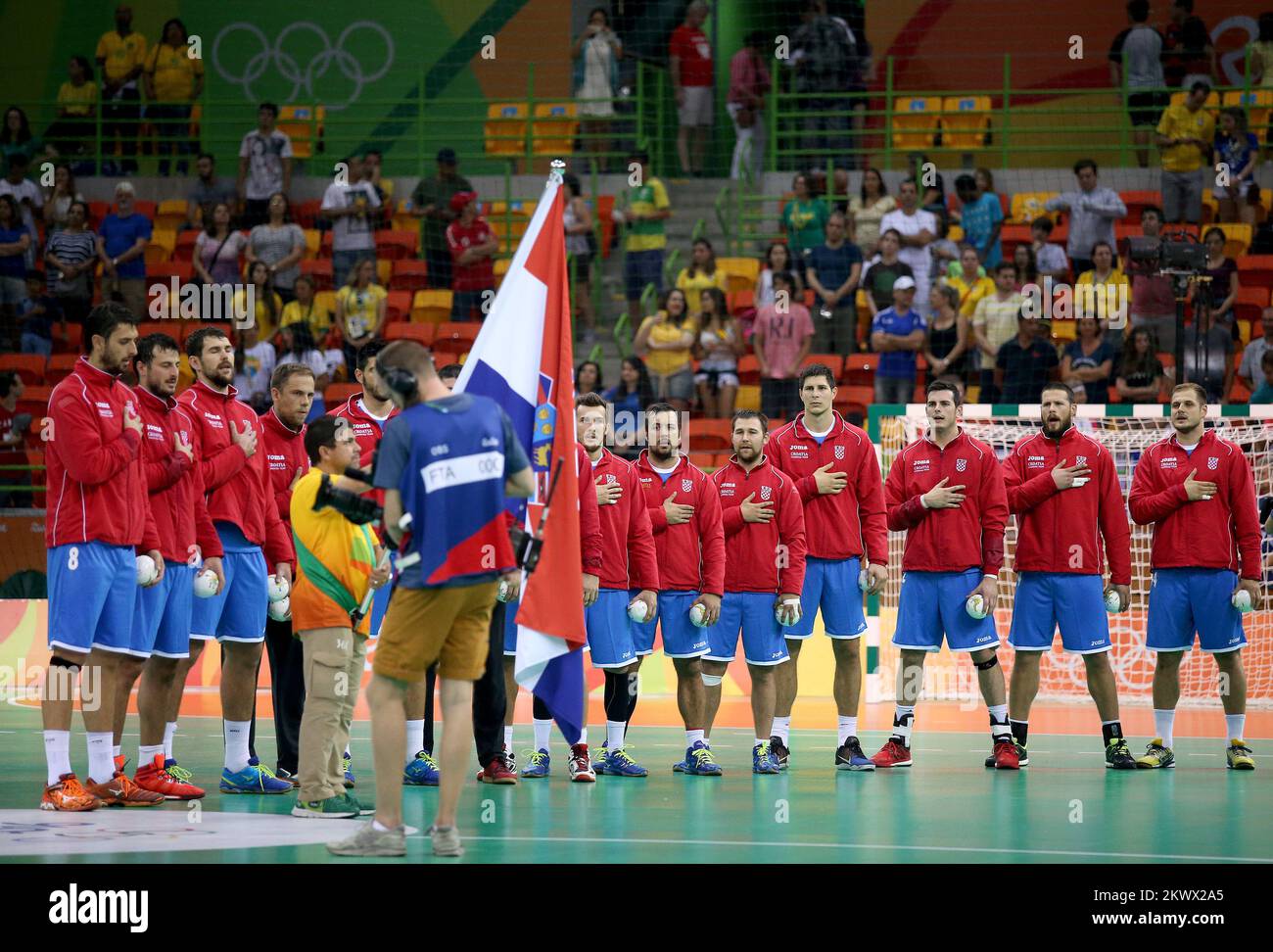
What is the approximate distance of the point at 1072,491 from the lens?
442 inches

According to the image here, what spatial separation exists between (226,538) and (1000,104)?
17.1 metres

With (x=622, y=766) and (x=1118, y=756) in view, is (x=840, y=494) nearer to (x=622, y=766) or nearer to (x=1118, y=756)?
(x=622, y=766)

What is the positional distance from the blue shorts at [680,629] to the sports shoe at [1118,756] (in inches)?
110

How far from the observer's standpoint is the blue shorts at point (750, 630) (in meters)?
10.7

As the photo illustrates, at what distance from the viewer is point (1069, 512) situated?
1116cm

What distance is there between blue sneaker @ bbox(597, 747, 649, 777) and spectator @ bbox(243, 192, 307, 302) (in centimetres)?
1201

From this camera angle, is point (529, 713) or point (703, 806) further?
point (529, 713)

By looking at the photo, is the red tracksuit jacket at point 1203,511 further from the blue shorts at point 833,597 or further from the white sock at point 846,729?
the white sock at point 846,729

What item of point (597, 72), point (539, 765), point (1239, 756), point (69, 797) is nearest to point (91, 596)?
point (69, 797)

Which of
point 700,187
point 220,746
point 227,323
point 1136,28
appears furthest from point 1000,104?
point 220,746

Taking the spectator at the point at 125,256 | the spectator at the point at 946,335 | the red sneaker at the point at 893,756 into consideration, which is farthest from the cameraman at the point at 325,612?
the spectator at the point at 125,256

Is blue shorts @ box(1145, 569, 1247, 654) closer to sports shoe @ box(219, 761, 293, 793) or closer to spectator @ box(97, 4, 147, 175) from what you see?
sports shoe @ box(219, 761, 293, 793)

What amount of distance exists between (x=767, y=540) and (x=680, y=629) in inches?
32.3

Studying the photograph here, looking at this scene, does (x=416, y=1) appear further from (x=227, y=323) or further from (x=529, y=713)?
(x=529, y=713)
